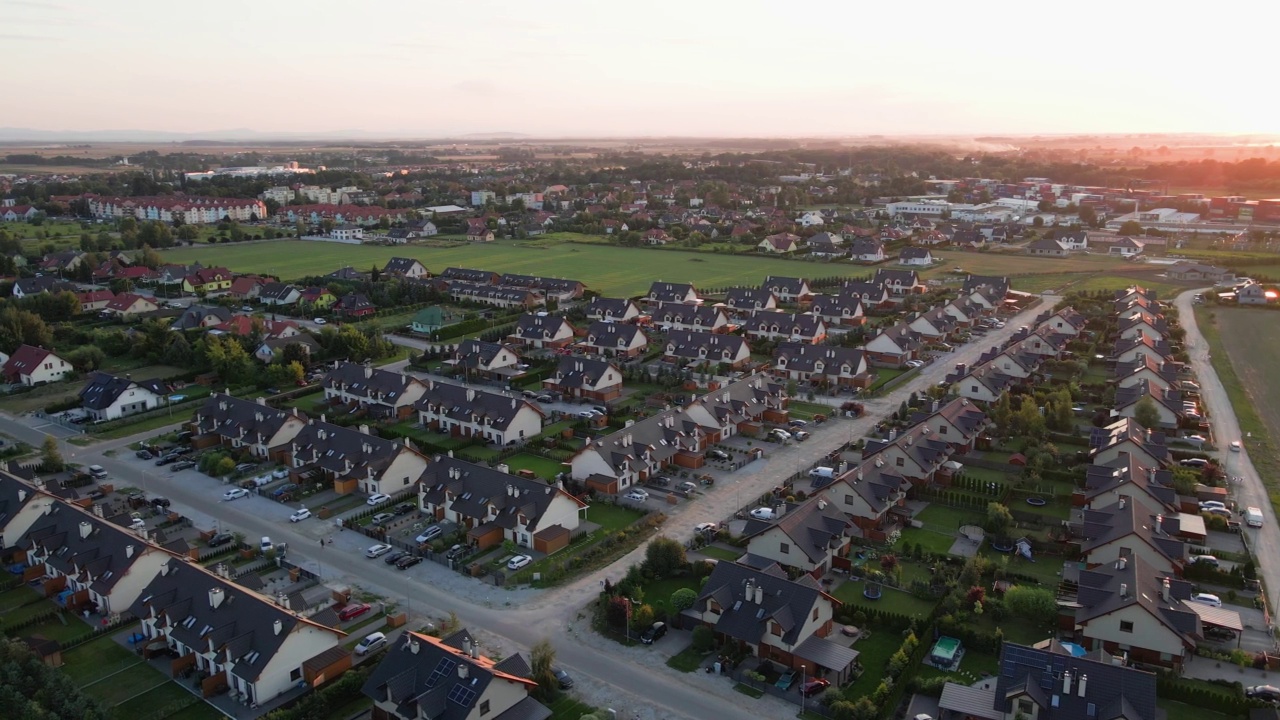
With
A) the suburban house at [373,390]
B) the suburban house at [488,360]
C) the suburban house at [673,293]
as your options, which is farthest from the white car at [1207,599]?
the suburban house at [673,293]

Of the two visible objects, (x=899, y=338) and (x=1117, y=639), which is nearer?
(x=1117, y=639)

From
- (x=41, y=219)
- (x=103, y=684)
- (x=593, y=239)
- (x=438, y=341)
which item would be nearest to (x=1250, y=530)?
(x=103, y=684)

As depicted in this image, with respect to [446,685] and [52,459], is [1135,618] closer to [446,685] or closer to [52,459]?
[446,685]

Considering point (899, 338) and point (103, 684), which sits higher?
point (899, 338)

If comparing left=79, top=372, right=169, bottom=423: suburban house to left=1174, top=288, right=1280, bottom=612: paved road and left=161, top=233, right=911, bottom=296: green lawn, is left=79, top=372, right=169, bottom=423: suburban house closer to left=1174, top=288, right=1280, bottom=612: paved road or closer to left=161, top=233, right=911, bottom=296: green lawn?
left=161, top=233, right=911, bottom=296: green lawn

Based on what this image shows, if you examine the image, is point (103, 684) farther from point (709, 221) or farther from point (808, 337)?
point (709, 221)

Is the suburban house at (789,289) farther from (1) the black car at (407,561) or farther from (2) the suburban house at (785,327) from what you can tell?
(1) the black car at (407,561)
